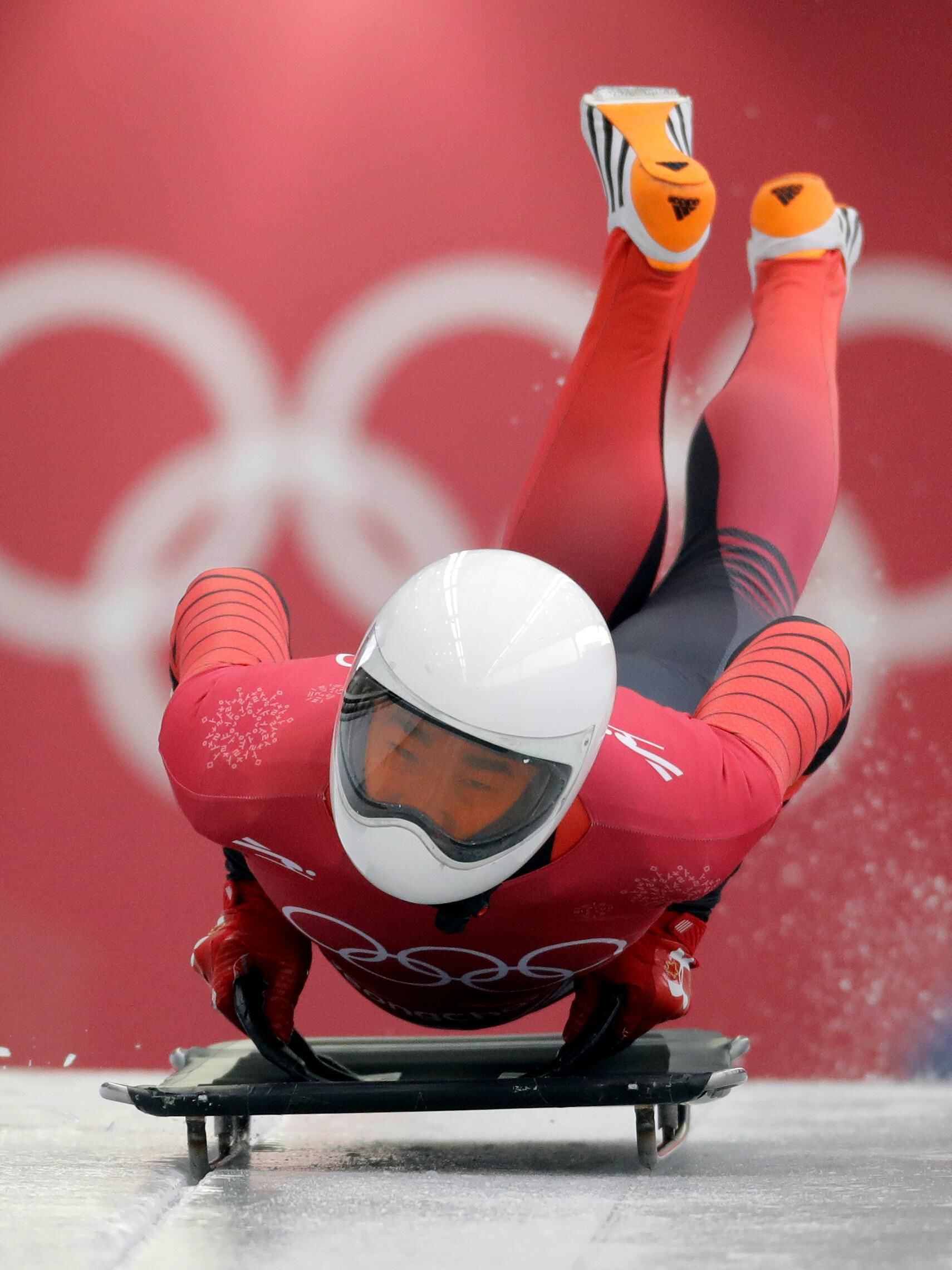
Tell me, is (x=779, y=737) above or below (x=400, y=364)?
below

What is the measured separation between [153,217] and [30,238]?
0.34 metres

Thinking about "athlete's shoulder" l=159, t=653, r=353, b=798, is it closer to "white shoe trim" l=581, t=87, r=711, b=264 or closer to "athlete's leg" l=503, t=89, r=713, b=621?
"athlete's leg" l=503, t=89, r=713, b=621

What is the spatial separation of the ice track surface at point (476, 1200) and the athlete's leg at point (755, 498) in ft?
2.33

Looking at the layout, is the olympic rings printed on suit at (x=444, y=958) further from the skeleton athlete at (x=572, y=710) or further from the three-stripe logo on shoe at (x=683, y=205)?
the three-stripe logo on shoe at (x=683, y=205)

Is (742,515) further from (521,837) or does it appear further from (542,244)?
(542,244)

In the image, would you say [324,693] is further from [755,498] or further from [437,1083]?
[755,498]

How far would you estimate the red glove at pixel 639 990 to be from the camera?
Result: 1861mm

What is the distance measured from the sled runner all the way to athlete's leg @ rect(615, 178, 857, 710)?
0.56 meters

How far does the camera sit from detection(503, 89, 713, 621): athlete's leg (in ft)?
7.72

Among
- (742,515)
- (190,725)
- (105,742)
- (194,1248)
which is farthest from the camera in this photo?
(105,742)

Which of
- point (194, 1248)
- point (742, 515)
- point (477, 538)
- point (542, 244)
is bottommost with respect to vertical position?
point (194, 1248)

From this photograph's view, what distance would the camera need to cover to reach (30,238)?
3689 millimetres

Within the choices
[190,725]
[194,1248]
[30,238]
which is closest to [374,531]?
[30,238]

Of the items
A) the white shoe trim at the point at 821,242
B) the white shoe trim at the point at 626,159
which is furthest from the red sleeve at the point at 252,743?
the white shoe trim at the point at 821,242
